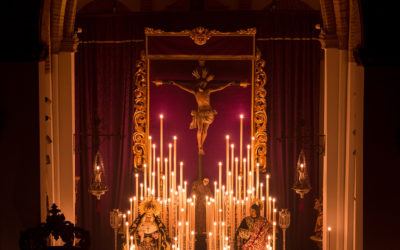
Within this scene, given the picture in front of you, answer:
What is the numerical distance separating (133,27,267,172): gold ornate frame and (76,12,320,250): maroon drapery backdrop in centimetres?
12

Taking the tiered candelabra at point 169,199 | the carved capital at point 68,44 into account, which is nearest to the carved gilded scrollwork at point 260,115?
the tiered candelabra at point 169,199

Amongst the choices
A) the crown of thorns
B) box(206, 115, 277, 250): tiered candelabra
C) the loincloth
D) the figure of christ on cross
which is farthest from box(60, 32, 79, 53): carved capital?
box(206, 115, 277, 250): tiered candelabra

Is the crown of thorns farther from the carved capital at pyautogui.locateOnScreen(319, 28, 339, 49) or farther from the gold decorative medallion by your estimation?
the carved capital at pyautogui.locateOnScreen(319, 28, 339, 49)

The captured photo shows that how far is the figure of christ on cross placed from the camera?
9891 millimetres

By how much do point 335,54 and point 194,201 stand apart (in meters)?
2.96

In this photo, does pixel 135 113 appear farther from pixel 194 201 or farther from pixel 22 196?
pixel 22 196

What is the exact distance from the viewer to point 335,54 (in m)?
8.23

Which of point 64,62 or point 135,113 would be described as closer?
point 64,62

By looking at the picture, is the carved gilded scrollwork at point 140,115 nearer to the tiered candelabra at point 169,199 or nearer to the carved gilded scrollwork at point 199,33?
the tiered candelabra at point 169,199

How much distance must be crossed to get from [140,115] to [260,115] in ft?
6.22

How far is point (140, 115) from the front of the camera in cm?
1020
